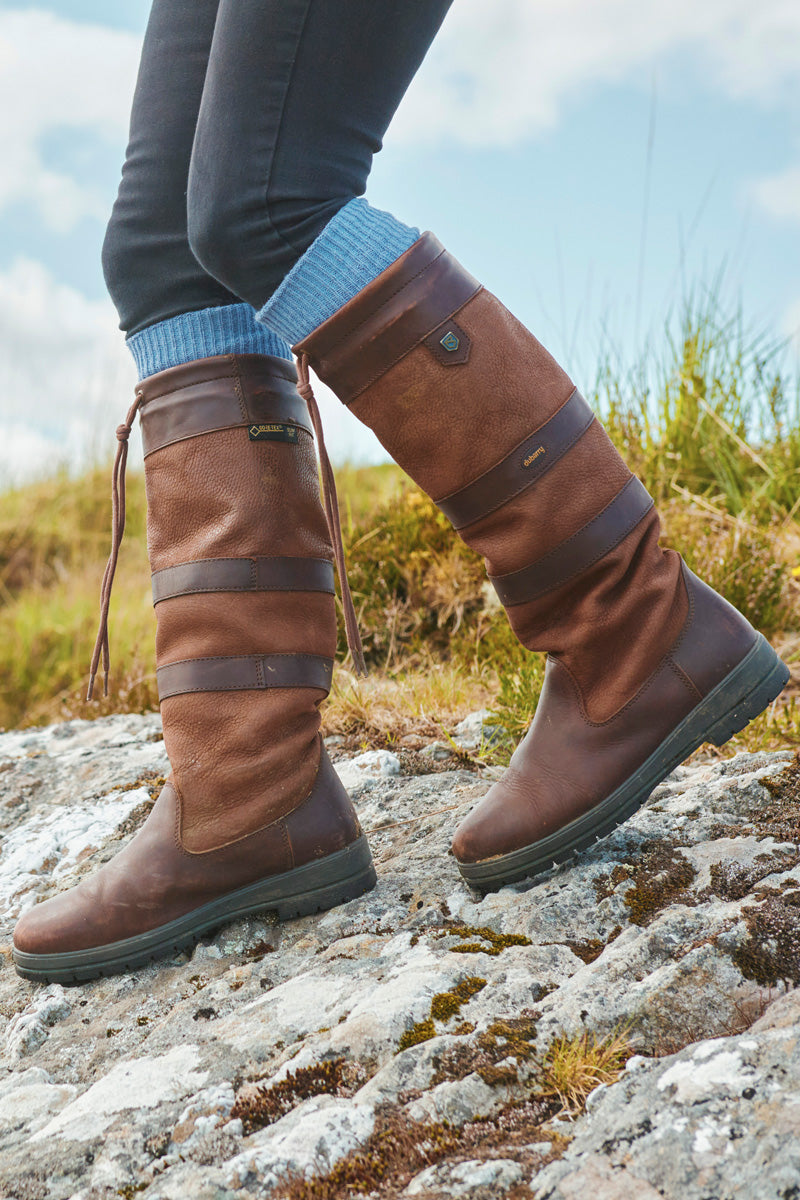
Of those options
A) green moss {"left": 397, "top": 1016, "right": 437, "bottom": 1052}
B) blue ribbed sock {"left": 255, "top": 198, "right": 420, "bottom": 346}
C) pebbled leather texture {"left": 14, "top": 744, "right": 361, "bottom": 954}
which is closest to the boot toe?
pebbled leather texture {"left": 14, "top": 744, "right": 361, "bottom": 954}

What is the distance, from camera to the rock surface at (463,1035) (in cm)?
90

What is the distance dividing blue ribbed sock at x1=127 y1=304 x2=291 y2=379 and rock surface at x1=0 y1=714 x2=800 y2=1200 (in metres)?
1.00

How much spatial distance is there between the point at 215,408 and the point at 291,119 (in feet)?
1.65

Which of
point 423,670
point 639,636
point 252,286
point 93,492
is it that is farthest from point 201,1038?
point 93,492

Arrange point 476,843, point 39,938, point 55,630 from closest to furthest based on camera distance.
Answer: point 476,843, point 39,938, point 55,630

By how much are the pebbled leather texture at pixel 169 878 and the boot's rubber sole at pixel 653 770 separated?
315 mm

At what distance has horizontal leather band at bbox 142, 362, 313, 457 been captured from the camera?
163 centimetres

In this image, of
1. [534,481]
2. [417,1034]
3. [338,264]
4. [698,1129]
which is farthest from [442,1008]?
[338,264]

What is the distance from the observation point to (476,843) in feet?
5.02

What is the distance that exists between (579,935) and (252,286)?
107 centimetres

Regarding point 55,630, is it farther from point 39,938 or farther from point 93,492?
point 39,938

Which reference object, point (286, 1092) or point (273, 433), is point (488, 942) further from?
point (273, 433)

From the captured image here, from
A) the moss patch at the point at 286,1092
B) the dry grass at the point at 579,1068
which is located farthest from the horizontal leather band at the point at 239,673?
the dry grass at the point at 579,1068

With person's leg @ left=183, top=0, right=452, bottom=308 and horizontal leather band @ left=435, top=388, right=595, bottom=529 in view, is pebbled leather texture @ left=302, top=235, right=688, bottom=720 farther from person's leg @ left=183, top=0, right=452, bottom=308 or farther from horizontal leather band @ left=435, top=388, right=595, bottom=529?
person's leg @ left=183, top=0, right=452, bottom=308
